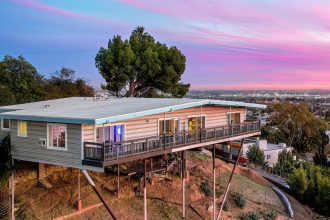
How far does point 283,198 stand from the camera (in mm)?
29641

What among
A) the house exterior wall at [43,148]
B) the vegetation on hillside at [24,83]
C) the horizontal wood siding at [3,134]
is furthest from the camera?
the vegetation on hillside at [24,83]

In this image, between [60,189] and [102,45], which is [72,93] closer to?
[102,45]

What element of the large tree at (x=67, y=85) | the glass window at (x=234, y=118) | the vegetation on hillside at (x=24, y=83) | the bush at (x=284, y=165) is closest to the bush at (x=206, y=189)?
the glass window at (x=234, y=118)

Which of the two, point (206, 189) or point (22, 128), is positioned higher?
point (22, 128)

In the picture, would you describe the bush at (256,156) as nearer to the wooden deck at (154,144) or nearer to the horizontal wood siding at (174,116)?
the horizontal wood siding at (174,116)

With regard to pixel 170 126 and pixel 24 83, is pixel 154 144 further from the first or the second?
pixel 24 83

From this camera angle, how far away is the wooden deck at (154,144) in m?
15.3

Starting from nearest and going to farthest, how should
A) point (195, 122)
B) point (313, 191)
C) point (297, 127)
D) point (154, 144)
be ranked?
point (154, 144) < point (195, 122) < point (313, 191) < point (297, 127)

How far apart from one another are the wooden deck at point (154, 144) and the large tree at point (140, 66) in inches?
684

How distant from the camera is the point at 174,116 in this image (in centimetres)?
2172

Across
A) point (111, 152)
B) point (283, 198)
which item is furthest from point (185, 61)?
point (111, 152)

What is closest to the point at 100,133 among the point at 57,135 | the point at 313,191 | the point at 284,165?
the point at 57,135

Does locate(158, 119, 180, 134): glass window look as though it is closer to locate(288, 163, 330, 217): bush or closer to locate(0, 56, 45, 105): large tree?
locate(288, 163, 330, 217): bush

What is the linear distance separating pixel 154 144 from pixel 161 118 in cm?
318
